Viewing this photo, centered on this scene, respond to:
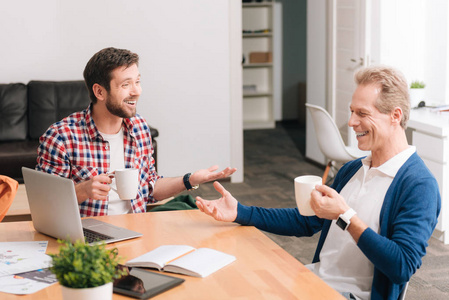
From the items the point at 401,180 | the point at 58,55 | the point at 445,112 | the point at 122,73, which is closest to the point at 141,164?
the point at 122,73

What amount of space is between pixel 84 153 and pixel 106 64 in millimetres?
378

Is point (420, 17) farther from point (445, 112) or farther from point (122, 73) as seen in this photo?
point (122, 73)

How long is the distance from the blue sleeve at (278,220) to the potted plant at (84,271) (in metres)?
0.84

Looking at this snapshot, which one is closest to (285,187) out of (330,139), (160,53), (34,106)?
(330,139)

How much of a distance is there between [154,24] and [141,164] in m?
3.15

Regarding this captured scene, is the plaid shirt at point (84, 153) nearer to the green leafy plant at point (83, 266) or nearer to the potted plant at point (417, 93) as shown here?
the green leafy plant at point (83, 266)

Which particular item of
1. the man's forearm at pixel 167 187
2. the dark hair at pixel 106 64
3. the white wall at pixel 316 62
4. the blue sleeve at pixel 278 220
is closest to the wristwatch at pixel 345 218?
the blue sleeve at pixel 278 220

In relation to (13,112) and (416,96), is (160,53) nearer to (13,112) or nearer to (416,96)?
(13,112)

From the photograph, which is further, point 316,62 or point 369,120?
point 316,62

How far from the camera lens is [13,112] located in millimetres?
5328

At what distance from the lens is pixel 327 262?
2.10 m

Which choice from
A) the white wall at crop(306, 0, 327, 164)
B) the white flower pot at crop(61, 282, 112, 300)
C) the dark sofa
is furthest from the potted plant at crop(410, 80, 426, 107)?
the white flower pot at crop(61, 282, 112, 300)

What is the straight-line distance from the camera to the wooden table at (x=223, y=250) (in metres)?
1.67

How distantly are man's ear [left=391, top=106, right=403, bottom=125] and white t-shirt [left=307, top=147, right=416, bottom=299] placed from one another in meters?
0.10
